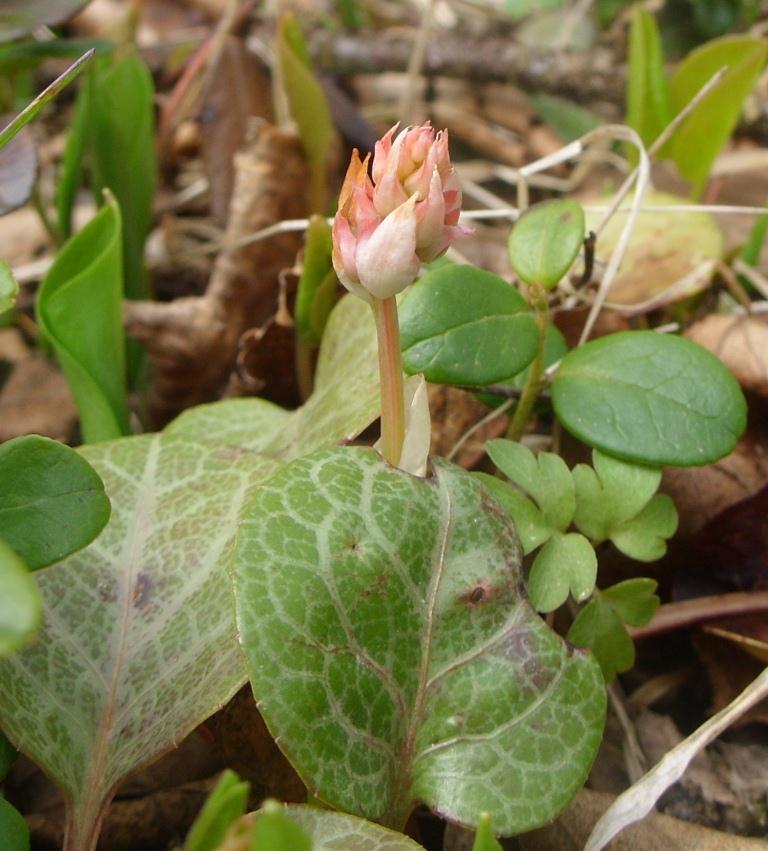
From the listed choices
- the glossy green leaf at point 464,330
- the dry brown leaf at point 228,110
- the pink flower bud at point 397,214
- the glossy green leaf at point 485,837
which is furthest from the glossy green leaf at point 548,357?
the dry brown leaf at point 228,110

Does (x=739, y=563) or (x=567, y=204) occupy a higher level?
(x=567, y=204)

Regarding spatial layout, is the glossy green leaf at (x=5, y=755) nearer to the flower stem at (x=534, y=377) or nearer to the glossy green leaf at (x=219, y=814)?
the glossy green leaf at (x=219, y=814)

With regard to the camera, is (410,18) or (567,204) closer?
(567,204)

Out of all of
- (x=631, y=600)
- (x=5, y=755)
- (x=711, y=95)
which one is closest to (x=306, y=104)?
(x=711, y=95)

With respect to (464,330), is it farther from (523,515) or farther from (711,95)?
(711,95)

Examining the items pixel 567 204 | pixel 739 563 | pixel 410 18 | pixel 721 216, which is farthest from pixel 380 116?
pixel 739 563

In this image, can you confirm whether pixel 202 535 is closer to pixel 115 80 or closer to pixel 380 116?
pixel 115 80
